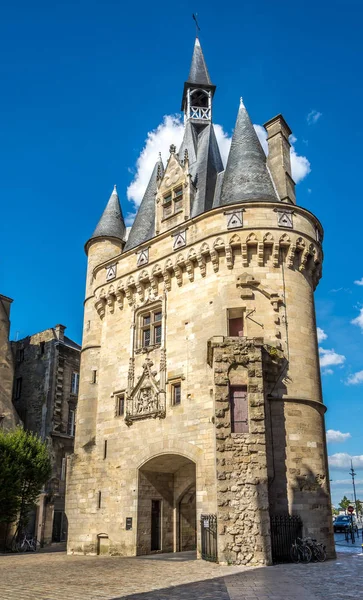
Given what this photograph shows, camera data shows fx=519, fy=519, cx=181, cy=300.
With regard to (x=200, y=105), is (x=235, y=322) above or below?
below

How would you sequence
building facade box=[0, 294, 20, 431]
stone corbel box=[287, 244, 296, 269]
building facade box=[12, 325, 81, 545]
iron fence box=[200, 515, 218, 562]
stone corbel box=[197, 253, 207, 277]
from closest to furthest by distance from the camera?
iron fence box=[200, 515, 218, 562], stone corbel box=[287, 244, 296, 269], stone corbel box=[197, 253, 207, 277], building facade box=[0, 294, 20, 431], building facade box=[12, 325, 81, 545]

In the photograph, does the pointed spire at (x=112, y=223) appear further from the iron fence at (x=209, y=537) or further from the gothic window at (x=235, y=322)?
the iron fence at (x=209, y=537)

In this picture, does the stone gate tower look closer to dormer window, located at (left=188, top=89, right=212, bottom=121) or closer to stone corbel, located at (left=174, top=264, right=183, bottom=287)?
stone corbel, located at (left=174, top=264, right=183, bottom=287)

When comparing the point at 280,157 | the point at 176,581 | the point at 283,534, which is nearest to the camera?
the point at 176,581

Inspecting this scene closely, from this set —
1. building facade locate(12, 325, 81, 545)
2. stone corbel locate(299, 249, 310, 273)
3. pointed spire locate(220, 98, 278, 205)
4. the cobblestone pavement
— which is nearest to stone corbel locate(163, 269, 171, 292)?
pointed spire locate(220, 98, 278, 205)

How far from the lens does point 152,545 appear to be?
18.4 meters

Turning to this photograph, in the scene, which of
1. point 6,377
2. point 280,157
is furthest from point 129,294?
point 6,377

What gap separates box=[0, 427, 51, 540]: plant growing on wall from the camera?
2085 centimetres

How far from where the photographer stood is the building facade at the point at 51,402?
2820cm

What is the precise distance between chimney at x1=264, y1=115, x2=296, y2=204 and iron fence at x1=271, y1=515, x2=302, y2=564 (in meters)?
11.1

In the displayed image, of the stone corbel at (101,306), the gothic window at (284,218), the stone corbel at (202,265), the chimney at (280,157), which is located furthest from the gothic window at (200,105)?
the stone corbel at (202,265)

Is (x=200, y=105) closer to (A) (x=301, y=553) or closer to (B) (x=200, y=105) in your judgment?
(B) (x=200, y=105)

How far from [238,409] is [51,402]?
1783cm

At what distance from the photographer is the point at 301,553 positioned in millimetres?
14570
